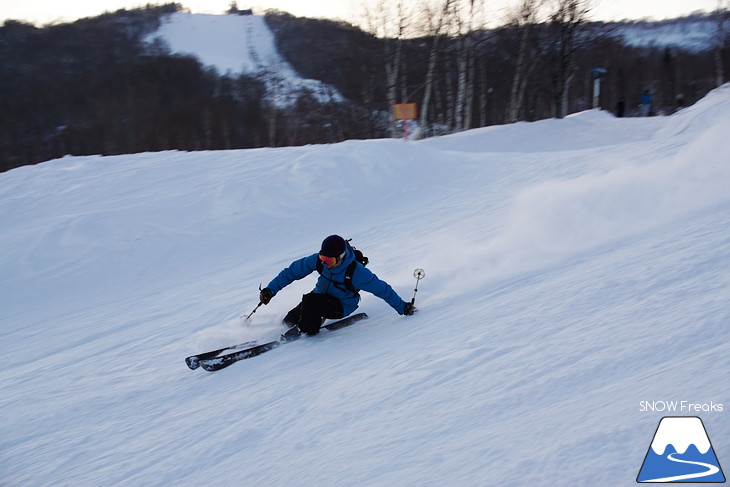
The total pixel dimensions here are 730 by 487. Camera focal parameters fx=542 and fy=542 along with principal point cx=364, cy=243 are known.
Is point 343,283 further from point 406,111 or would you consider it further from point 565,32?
point 565,32

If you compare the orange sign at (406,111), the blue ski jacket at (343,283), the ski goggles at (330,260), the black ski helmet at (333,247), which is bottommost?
the blue ski jacket at (343,283)

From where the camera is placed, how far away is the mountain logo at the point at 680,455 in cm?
200

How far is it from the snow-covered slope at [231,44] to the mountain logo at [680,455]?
60.4m

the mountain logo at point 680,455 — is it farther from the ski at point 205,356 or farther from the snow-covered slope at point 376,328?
the ski at point 205,356

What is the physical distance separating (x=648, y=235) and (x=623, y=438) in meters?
3.63

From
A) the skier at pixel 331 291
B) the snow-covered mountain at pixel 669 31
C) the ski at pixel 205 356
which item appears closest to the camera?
the ski at pixel 205 356

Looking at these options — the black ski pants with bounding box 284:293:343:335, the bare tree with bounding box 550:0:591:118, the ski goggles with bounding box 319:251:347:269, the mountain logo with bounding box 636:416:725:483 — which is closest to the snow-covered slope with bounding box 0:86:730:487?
the mountain logo with bounding box 636:416:725:483

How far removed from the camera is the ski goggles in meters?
4.66

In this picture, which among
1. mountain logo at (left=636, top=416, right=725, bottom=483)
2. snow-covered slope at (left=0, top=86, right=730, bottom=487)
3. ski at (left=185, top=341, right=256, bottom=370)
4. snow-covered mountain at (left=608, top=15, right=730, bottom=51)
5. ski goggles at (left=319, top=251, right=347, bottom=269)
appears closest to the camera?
mountain logo at (left=636, top=416, right=725, bottom=483)

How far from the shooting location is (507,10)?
22.2 meters

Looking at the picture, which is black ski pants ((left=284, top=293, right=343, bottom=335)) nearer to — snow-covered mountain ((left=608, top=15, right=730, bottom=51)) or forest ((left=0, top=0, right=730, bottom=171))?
forest ((left=0, top=0, right=730, bottom=171))

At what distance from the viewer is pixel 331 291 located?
499 centimetres

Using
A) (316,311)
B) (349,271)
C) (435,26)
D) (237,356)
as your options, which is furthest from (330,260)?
(435,26)

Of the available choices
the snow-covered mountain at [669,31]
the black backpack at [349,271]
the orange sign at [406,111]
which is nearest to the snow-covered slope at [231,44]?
the orange sign at [406,111]
